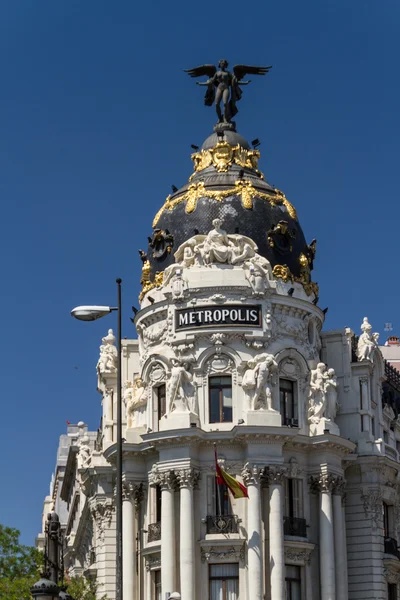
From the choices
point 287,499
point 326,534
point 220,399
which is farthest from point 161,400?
point 326,534

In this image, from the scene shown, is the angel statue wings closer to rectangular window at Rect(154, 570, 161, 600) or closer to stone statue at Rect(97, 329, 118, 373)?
stone statue at Rect(97, 329, 118, 373)

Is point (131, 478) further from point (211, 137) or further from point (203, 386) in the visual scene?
point (211, 137)

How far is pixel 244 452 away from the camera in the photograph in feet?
221

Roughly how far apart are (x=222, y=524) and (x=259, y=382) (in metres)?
7.13

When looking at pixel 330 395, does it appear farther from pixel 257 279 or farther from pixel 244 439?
pixel 257 279

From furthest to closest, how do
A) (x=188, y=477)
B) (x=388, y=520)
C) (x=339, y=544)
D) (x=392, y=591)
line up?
(x=388, y=520), (x=392, y=591), (x=339, y=544), (x=188, y=477)

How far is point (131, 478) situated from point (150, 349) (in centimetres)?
674

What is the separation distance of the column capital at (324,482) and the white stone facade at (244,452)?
0.25ft

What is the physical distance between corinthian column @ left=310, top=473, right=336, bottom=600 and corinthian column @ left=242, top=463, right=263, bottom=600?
3.87 meters

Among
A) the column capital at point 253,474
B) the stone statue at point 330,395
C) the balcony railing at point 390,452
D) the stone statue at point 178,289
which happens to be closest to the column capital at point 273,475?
the column capital at point 253,474

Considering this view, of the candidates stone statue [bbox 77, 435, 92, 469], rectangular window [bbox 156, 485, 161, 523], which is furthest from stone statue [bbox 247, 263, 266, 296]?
stone statue [bbox 77, 435, 92, 469]

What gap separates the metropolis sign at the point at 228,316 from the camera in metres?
69.1

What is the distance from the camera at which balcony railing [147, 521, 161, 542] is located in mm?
68312

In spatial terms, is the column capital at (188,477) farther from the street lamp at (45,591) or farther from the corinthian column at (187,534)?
the street lamp at (45,591)
